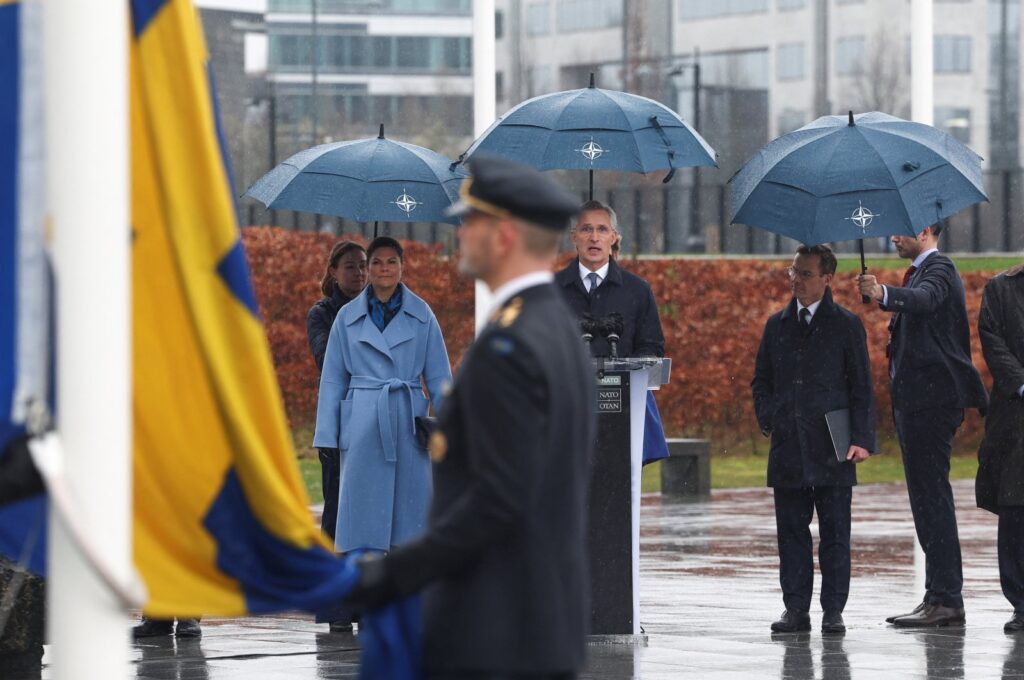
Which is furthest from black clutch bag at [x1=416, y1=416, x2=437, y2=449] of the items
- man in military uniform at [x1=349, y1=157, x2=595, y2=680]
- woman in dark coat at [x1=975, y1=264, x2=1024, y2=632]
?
man in military uniform at [x1=349, y1=157, x2=595, y2=680]

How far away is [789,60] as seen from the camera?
102ft

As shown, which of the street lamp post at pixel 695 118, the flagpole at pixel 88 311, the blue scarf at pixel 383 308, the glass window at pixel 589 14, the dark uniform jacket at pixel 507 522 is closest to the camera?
the flagpole at pixel 88 311

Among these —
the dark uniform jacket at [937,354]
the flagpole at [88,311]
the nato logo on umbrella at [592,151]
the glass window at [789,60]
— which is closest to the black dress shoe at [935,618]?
the dark uniform jacket at [937,354]

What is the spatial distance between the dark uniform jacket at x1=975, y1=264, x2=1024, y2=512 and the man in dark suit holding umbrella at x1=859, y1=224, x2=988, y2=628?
0.18 meters

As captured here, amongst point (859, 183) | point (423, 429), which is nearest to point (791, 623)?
point (423, 429)

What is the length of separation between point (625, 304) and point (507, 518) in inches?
227

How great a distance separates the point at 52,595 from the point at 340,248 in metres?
7.39

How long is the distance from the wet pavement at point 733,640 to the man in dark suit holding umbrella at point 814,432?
28 centimetres

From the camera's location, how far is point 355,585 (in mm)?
4176

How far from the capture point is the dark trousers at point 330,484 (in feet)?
34.4

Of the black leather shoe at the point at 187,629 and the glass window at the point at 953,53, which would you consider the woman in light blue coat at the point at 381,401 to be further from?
the glass window at the point at 953,53

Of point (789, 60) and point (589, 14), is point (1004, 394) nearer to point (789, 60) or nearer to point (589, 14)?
point (589, 14)

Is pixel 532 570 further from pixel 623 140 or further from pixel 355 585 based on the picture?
pixel 623 140

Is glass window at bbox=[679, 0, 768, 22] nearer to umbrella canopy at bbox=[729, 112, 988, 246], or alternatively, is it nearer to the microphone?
umbrella canopy at bbox=[729, 112, 988, 246]
